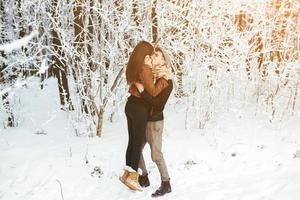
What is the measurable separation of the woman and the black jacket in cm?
5

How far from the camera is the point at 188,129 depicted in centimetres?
852

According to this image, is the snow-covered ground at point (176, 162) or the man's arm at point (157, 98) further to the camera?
the snow-covered ground at point (176, 162)

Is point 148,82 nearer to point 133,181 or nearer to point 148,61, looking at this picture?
point 148,61

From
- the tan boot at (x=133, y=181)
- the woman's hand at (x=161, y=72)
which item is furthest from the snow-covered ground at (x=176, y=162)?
the woman's hand at (x=161, y=72)

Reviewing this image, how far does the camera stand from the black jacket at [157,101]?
546 cm

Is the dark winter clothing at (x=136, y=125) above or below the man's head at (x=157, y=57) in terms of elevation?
below

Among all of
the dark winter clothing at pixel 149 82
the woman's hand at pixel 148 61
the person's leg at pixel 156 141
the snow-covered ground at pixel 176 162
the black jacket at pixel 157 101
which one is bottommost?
the snow-covered ground at pixel 176 162

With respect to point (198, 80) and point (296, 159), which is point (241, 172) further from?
point (198, 80)

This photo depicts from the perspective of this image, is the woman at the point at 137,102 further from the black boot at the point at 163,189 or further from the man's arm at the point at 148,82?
the black boot at the point at 163,189

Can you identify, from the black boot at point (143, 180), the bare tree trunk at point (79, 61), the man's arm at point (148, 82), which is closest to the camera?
the man's arm at point (148, 82)

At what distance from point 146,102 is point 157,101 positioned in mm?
150

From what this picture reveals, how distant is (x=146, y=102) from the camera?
A: 219 inches

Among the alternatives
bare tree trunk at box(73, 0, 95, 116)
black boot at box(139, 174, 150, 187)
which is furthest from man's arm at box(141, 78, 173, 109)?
bare tree trunk at box(73, 0, 95, 116)

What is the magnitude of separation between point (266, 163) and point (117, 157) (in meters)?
2.29
